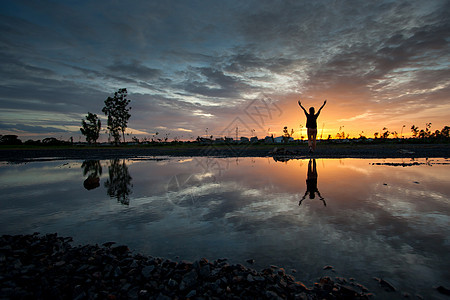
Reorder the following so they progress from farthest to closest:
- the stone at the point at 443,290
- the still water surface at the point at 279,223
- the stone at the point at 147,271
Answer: the still water surface at the point at 279,223 → the stone at the point at 147,271 → the stone at the point at 443,290

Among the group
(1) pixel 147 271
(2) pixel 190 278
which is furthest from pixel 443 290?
(1) pixel 147 271

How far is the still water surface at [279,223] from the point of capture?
17.8ft

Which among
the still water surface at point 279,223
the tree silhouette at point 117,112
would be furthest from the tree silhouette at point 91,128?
the still water surface at point 279,223

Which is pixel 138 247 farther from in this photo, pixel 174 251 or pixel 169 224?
pixel 169 224

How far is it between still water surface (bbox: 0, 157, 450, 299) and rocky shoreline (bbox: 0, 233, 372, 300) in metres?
0.43

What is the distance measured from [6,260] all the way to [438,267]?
11.3m

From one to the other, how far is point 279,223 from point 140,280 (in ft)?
17.1

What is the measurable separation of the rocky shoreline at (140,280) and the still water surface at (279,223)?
426mm

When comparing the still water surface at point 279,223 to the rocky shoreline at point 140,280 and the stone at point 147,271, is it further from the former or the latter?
the stone at point 147,271

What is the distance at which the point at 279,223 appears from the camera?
8102 millimetres

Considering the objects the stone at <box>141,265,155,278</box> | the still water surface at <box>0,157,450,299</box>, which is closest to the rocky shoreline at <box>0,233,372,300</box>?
the stone at <box>141,265,155,278</box>

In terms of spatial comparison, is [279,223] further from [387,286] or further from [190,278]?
[190,278]

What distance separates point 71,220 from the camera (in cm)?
901

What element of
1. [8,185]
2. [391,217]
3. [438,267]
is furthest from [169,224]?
[8,185]
